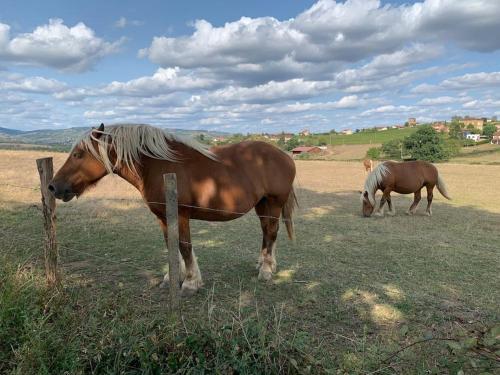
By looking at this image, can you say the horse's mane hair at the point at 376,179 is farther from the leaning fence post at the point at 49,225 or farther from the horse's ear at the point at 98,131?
the leaning fence post at the point at 49,225

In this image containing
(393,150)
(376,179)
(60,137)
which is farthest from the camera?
(393,150)

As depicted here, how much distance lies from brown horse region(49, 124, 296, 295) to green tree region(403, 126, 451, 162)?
5019cm

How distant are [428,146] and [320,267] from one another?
5098 centimetres

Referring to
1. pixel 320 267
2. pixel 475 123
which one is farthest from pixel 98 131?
pixel 475 123

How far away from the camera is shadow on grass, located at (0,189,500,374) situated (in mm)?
3932

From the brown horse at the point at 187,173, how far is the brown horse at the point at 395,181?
238 inches

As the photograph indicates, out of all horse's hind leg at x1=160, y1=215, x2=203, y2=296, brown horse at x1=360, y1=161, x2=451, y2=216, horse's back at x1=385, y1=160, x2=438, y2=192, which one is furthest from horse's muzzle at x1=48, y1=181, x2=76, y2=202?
horse's back at x1=385, y1=160, x2=438, y2=192

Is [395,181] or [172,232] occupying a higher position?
[172,232]

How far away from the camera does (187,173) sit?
430 cm

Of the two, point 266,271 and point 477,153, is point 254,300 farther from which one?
point 477,153

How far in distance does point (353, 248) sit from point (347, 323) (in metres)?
3.22

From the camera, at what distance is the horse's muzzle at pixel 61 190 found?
3.75 meters

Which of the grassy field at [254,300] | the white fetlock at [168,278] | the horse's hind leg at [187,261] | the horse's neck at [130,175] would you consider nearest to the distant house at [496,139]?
the grassy field at [254,300]

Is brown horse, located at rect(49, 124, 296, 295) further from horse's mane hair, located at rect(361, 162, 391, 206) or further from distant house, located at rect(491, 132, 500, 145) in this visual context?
distant house, located at rect(491, 132, 500, 145)
